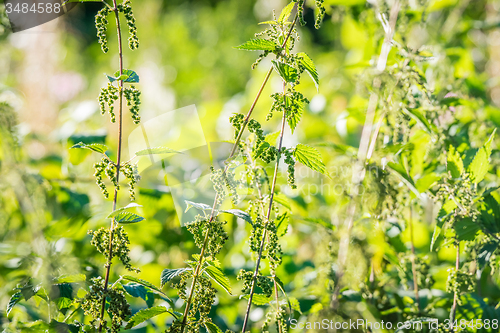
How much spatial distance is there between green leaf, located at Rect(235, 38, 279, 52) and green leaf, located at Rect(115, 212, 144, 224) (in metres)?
0.29

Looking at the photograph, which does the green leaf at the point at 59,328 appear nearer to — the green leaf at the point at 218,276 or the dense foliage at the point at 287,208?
the dense foliage at the point at 287,208

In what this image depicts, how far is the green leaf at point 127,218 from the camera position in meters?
0.55

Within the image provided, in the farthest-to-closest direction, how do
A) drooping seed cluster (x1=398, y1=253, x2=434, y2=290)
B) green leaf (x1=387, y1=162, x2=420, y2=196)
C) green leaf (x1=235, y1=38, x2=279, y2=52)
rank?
drooping seed cluster (x1=398, y1=253, x2=434, y2=290) < green leaf (x1=387, y1=162, x2=420, y2=196) < green leaf (x1=235, y1=38, x2=279, y2=52)

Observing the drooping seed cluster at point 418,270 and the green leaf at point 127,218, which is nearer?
the green leaf at point 127,218

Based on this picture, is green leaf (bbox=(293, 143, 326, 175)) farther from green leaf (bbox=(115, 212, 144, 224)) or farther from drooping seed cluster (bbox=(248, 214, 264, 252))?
green leaf (bbox=(115, 212, 144, 224))

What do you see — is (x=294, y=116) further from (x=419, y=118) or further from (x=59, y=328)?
(x=59, y=328)

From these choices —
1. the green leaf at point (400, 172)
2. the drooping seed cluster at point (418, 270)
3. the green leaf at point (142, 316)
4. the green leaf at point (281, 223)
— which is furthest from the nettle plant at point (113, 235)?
the drooping seed cluster at point (418, 270)

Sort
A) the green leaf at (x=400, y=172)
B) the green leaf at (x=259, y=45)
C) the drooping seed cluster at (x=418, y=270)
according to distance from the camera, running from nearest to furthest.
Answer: the green leaf at (x=259, y=45)
the green leaf at (x=400, y=172)
the drooping seed cluster at (x=418, y=270)

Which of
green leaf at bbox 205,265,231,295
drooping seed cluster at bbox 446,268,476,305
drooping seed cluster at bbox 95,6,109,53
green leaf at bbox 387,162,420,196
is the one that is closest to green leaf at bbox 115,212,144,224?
green leaf at bbox 205,265,231,295

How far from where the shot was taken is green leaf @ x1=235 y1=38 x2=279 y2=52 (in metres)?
0.51

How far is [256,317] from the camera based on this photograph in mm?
897

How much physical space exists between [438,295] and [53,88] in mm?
3438

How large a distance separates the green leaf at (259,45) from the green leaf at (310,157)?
0.52 feet

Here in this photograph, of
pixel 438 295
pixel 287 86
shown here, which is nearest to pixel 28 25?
pixel 287 86
